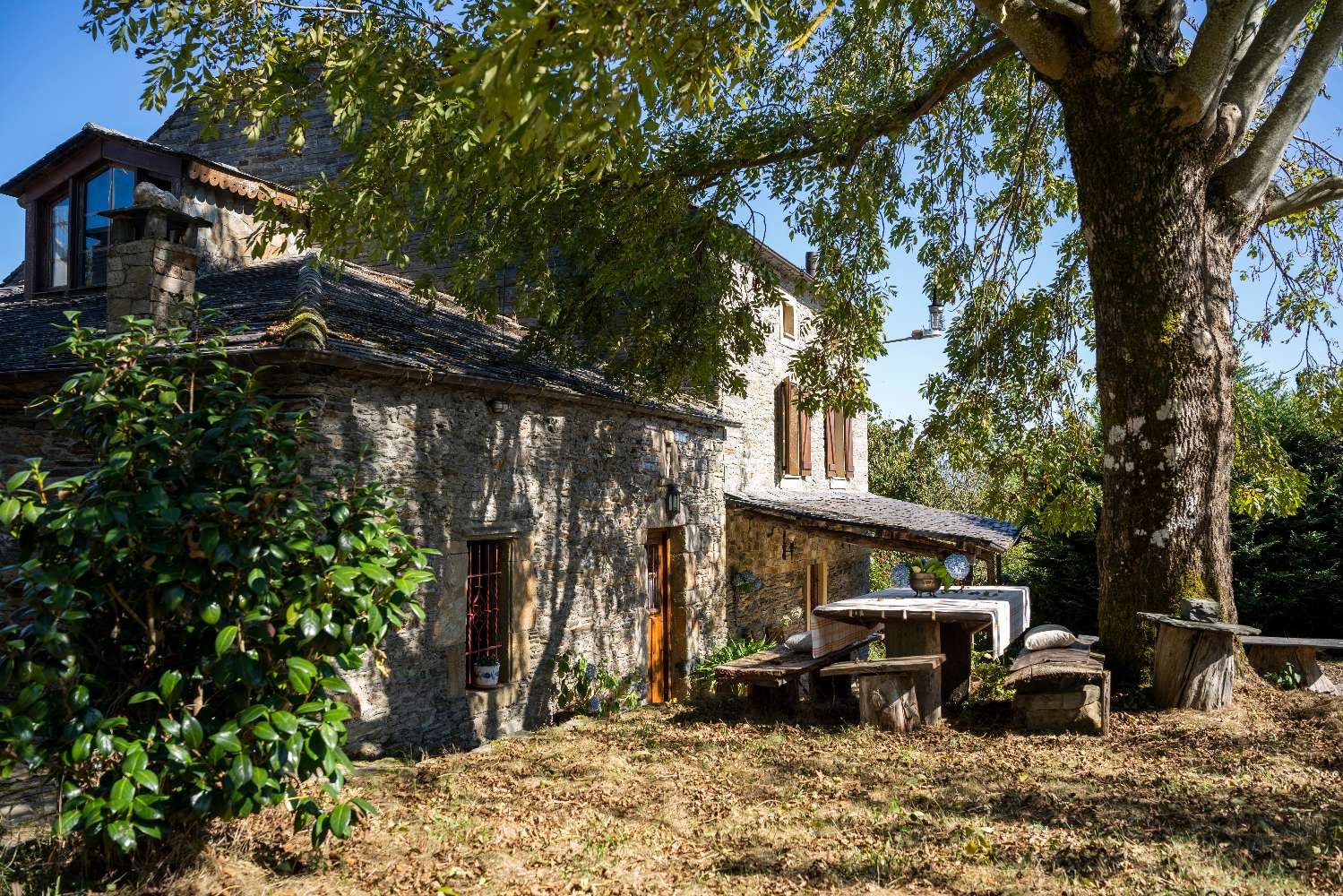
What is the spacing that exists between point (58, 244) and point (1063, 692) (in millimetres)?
11822

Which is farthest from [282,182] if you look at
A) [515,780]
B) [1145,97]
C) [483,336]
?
[1145,97]

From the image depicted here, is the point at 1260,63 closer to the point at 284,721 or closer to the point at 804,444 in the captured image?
the point at 284,721

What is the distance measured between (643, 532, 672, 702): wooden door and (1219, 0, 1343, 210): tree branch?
6630mm

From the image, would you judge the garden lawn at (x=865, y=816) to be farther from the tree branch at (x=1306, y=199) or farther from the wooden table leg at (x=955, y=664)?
the tree branch at (x=1306, y=199)

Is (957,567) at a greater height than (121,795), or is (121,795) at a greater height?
(957,567)

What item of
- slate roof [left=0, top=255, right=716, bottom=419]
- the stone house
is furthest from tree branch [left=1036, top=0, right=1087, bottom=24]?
slate roof [left=0, top=255, right=716, bottom=419]

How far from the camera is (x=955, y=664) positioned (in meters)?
7.29

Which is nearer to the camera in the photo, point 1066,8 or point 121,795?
point 121,795

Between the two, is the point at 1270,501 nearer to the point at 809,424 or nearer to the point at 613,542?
the point at 613,542

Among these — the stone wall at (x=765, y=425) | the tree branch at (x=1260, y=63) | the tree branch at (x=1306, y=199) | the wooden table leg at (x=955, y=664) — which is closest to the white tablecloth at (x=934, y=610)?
the wooden table leg at (x=955, y=664)

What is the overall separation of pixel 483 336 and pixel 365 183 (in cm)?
307

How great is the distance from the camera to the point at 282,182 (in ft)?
42.2

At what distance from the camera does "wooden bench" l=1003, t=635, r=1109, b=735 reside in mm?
5949

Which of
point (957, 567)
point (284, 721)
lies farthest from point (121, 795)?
point (957, 567)
